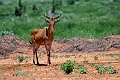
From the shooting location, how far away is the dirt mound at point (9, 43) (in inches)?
864

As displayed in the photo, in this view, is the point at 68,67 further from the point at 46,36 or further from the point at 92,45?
the point at 92,45

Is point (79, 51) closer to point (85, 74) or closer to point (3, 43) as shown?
point (3, 43)

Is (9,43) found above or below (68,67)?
below

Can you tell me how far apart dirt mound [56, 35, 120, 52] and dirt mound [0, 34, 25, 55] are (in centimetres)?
285

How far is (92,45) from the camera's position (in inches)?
891

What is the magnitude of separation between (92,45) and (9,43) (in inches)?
198

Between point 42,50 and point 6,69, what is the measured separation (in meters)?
Answer: 7.34

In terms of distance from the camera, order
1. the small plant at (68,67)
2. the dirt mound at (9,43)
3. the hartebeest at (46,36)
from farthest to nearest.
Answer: the dirt mound at (9,43) < the hartebeest at (46,36) < the small plant at (68,67)

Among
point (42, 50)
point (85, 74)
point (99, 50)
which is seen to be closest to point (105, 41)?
point (99, 50)

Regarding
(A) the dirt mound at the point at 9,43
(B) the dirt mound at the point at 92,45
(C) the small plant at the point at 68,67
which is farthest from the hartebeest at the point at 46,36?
(B) the dirt mound at the point at 92,45

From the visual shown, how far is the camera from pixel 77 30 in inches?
1167

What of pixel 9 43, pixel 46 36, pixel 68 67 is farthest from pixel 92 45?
pixel 68 67

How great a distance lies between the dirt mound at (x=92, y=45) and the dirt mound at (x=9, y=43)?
285 centimetres

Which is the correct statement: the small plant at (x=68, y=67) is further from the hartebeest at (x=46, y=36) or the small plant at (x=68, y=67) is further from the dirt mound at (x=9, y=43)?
the dirt mound at (x=9, y=43)
